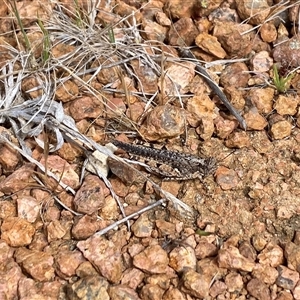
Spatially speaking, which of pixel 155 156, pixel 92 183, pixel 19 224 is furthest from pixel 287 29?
pixel 19 224

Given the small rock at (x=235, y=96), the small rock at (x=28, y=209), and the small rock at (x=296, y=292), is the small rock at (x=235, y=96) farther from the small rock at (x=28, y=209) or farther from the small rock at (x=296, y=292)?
the small rock at (x=28, y=209)

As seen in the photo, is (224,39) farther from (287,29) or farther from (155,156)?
(155,156)

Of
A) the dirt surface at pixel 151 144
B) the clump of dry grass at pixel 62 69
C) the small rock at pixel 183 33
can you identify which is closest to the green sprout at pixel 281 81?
the dirt surface at pixel 151 144

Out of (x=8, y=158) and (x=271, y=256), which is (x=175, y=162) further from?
(x=8, y=158)

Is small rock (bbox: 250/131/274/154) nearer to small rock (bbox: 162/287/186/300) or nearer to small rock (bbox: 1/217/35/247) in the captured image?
small rock (bbox: 162/287/186/300)

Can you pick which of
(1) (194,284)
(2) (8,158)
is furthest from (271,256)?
(2) (8,158)
